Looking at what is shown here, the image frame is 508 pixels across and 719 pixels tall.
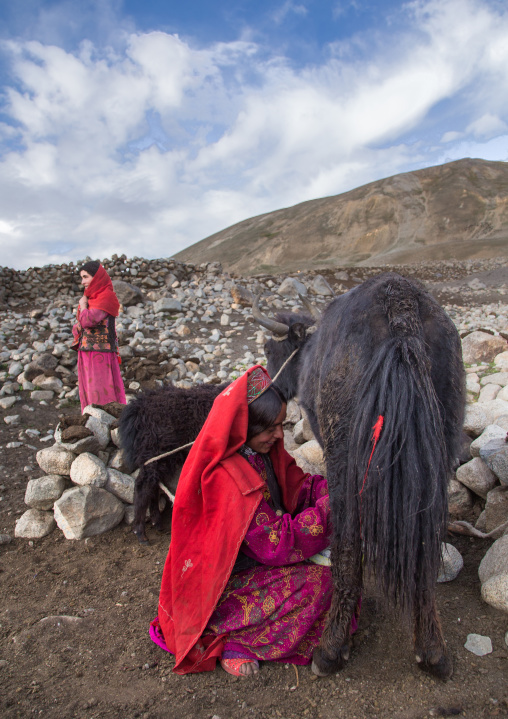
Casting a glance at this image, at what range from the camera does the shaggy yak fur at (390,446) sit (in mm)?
1601

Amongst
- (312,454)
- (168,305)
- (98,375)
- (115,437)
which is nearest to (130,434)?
(115,437)

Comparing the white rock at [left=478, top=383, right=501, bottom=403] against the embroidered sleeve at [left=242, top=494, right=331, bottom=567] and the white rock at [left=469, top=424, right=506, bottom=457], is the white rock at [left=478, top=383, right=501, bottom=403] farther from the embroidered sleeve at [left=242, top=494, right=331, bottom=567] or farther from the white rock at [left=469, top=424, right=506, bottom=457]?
the embroidered sleeve at [left=242, top=494, right=331, bottom=567]

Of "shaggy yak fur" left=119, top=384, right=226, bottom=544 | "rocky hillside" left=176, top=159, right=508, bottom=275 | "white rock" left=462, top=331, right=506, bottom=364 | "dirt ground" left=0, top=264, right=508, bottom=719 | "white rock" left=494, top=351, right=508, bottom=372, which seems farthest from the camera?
"rocky hillside" left=176, top=159, right=508, bottom=275

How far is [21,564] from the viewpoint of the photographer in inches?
114

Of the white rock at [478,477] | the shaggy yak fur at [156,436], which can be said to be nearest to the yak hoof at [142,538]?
the shaggy yak fur at [156,436]

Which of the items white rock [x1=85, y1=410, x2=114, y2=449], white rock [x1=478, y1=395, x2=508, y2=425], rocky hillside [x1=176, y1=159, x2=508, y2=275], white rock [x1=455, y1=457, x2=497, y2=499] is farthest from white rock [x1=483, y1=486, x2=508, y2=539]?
rocky hillside [x1=176, y1=159, x2=508, y2=275]

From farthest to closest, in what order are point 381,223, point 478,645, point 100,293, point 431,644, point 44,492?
point 381,223
point 100,293
point 44,492
point 478,645
point 431,644

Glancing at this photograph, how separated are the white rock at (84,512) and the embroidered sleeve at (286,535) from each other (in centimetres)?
153

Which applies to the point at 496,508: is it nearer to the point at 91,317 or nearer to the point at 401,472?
the point at 401,472

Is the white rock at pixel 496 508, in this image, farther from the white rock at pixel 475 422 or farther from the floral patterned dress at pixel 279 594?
the floral patterned dress at pixel 279 594

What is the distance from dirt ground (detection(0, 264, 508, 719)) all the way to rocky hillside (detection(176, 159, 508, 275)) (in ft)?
105

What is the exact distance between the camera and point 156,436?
3.34 meters

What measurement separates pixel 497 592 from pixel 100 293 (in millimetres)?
4088

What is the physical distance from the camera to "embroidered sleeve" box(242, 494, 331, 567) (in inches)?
75.7
